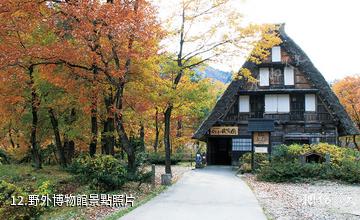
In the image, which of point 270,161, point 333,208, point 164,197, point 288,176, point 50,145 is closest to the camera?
point 333,208

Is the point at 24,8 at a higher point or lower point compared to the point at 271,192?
higher

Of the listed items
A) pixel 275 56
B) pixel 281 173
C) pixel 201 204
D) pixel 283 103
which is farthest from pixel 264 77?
pixel 201 204

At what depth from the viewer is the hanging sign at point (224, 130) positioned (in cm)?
3138

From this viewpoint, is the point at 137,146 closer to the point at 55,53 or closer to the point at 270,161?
the point at 270,161

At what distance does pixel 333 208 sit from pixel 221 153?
2291 centimetres

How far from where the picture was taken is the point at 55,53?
15289mm

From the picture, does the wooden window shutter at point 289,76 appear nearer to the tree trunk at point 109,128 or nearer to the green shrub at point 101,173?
the tree trunk at point 109,128

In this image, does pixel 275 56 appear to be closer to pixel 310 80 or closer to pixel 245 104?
pixel 310 80

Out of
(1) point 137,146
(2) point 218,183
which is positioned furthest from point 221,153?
(2) point 218,183

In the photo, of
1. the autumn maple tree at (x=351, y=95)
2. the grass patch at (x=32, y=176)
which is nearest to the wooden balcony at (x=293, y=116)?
the grass patch at (x=32, y=176)

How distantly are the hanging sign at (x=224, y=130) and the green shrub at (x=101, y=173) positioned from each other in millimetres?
16559

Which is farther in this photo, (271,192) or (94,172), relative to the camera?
(271,192)

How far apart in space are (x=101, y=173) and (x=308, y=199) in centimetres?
756

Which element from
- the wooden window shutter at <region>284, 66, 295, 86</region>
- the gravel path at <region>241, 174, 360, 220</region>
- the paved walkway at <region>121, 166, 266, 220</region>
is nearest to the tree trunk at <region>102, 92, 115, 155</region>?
the paved walkway at <region>121, 166, 266, 220</region>
